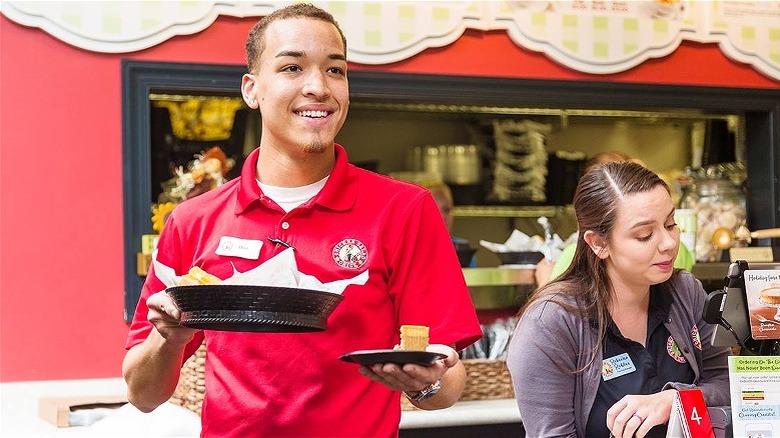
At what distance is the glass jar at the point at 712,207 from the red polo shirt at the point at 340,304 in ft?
10.1

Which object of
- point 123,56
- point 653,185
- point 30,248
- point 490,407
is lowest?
point 490,407

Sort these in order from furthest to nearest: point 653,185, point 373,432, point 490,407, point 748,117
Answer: point 748,117 < point 490,407 < point 653,185 < point 373,432

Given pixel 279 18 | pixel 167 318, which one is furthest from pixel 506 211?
pixel 167 318

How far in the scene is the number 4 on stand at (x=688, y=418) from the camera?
2.01m

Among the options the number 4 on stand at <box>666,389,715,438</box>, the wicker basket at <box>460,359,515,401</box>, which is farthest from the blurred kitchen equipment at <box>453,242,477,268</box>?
the number 4 on stand at <box>666,389,715,438</box>

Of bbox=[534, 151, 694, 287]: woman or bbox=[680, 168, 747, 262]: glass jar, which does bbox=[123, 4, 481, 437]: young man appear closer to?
bbox=[534, 151, 694, 287]: woman

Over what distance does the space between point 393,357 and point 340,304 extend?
0.24 meters

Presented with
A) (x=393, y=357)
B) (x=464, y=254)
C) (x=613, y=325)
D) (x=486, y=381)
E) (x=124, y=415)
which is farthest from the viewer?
(x=464, y=254)

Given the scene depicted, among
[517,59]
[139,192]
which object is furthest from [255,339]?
[517,59]

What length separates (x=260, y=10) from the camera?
412cm

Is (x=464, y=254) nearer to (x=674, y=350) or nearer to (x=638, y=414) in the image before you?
(x=674, y=350)

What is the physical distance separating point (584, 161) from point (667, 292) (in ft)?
12.5

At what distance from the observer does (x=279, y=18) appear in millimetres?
1904

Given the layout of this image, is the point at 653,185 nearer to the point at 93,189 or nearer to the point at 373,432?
the point at 373,432
